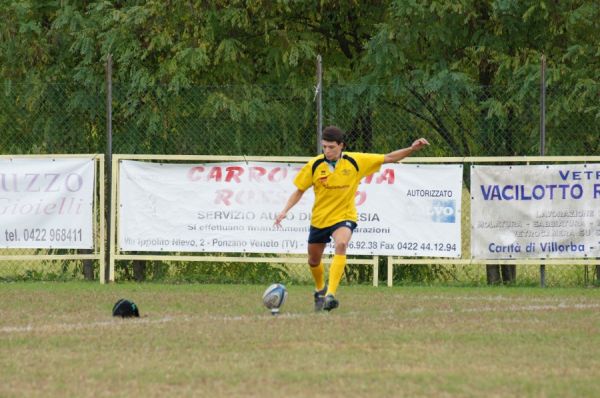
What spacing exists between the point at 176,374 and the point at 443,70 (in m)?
9.66

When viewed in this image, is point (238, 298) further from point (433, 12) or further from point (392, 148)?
point (433, 12)

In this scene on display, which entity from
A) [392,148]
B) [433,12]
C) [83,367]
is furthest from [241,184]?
[83,367]

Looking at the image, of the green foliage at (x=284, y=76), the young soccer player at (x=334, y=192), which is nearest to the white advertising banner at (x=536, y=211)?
the green foliage at (x=284, y=76)

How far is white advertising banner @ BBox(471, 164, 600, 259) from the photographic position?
15.4 m

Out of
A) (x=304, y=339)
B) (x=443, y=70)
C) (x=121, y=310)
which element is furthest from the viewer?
(x=443, y=70)

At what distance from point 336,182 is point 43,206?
514 centimetres

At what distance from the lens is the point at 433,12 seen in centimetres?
1711

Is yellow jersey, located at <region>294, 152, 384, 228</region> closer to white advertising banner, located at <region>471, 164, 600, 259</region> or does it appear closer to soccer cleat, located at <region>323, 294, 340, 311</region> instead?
soccer cleat, located at <region>323, 294, 340, 311</region>

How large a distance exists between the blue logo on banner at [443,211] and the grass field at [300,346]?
1.79 m

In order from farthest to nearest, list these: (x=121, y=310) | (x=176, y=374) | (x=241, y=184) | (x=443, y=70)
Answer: (x=443, y=70), (x=241, y=184), (x=121, y=310), (x=176, y=374)

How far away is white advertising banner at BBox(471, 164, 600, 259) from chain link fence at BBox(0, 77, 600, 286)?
2.21ft

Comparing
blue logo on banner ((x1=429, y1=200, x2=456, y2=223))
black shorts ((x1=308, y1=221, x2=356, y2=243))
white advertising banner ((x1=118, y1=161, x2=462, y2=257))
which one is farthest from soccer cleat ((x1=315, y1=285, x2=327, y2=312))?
blue logo on banner ((x1=429, y1=200, x2=456, y2=223))

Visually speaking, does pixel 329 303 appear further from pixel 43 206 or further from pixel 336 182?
pixel 43 206

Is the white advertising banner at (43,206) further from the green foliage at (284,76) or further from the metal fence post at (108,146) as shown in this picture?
the green foliage at (284,76)
